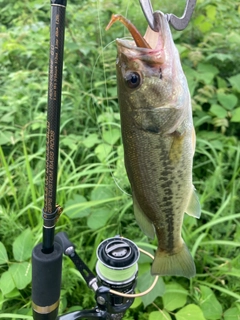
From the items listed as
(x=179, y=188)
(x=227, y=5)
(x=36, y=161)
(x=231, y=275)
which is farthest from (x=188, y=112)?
(x=227, y=5)

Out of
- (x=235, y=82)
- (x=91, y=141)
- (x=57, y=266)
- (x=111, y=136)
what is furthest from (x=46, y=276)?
(x=235, y=82)

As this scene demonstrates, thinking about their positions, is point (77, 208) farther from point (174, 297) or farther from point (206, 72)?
point (206, 72)

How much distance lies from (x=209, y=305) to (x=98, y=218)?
0.71 meters

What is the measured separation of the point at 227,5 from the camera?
3.50 m

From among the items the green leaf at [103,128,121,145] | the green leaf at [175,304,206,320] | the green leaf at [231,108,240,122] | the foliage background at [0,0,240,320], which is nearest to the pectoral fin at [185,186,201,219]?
the foliage background at [0,0,240,320]

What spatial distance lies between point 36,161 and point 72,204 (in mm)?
666

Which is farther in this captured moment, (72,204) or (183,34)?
(183,34)

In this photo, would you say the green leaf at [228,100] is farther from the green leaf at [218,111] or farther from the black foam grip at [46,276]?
the black foam grip at [46,276]

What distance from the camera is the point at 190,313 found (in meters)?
1.73

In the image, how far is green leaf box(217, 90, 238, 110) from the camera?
9.04 ft

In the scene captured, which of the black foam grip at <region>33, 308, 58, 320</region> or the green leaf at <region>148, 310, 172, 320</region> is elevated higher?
the black foam grip at <region>33, 308, 58, 320</region>

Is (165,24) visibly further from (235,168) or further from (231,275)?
(235,168)

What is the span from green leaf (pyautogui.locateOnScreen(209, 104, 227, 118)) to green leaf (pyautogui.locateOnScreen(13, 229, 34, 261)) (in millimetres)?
1545

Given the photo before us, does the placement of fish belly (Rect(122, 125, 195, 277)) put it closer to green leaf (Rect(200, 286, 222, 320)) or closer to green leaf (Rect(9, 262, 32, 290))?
green leaf (Rect(200, 286, 222, 320))
